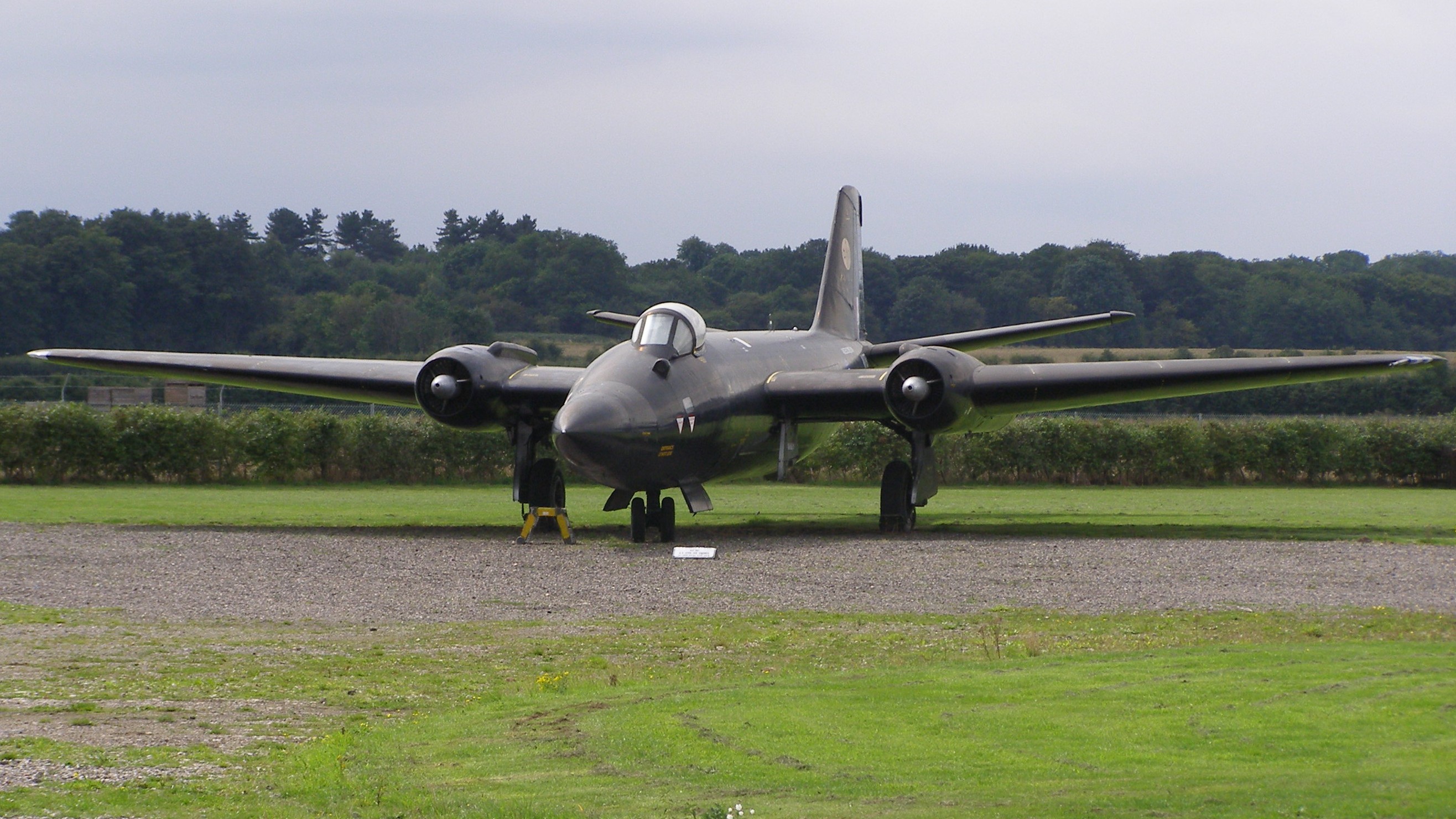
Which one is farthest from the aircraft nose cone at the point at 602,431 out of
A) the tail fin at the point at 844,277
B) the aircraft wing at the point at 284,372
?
the tail fin at the point at 844,277

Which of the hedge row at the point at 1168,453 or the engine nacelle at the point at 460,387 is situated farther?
the hedge row at the point at 1168,453

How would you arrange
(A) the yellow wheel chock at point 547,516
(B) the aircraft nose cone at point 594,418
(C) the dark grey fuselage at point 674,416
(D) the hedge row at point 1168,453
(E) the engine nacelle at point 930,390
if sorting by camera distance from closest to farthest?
(B) the aircraft nose cone at point 594,418 < (C) the dark grey fuselage at point 674,416 < (A) the yellow wheel chock at point 547,516 < (E) the engine nacelle at point 930,390 < (D) the hedge row at point 1168,453

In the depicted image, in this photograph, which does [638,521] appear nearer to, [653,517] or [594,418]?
[653,517]

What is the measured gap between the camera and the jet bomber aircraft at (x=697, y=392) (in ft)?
71.2

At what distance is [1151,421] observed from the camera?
45594 millimetres

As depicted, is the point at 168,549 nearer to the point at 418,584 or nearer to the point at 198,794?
the point at 418,584

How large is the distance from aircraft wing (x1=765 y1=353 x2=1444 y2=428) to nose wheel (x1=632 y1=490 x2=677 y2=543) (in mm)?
3239

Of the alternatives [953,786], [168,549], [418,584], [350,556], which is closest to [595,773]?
[953,786]

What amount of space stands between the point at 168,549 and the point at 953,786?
16.6 metres

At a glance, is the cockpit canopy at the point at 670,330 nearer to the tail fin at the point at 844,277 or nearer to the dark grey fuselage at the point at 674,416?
the dark grey fuselage at the point at 674,416

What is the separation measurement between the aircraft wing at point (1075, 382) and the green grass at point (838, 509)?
2.19 meters

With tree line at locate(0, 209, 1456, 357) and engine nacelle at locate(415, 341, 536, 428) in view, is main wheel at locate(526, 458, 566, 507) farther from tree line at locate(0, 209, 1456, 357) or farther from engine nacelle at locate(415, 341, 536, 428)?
tree line at locate(0, 209, 1456, 357)

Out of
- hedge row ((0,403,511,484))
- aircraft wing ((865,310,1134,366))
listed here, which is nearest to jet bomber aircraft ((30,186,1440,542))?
aircraft wing ((865,310,1134,366))

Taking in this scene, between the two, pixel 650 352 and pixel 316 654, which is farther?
pixel 650 352
